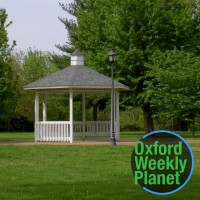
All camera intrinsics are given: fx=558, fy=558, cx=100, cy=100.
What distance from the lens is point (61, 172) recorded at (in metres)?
14.4

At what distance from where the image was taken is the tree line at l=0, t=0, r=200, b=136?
33531 millimetres

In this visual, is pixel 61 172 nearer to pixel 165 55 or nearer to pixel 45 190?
pixel 45 190

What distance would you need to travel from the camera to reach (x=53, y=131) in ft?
→ 94.2

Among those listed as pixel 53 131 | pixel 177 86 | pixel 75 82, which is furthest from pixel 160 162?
pixel 177 86

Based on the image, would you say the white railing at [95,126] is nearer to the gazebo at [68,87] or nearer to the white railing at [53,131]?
the gazebo at [68,87]

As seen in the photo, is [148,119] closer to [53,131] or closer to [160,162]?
[53,131]

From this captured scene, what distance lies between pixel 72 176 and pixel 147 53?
24.6 metres

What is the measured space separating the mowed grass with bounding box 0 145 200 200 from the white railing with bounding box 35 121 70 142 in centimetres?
713

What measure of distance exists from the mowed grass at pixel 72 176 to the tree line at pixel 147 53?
13.2 meters

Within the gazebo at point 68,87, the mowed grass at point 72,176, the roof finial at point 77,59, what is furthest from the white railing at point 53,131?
the mowed grass at point 72,176

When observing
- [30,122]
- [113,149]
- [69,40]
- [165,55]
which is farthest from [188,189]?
[30,122]

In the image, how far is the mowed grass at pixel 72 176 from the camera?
10555mm

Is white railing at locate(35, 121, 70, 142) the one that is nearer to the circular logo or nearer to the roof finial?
the roof finial

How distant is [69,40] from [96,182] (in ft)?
135
